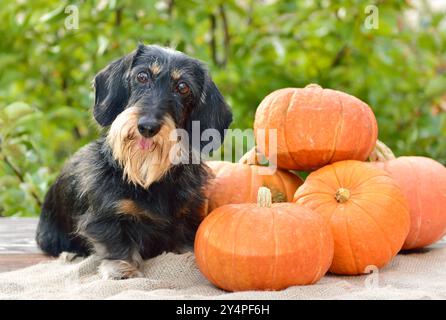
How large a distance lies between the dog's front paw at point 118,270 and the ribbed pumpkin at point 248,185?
588mm

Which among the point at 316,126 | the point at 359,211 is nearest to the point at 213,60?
the point at 316,126

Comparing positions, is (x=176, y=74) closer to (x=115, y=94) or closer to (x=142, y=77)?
(x=142, y=77)

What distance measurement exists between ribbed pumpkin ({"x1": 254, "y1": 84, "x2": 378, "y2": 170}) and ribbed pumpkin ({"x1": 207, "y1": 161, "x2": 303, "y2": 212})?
0.10m

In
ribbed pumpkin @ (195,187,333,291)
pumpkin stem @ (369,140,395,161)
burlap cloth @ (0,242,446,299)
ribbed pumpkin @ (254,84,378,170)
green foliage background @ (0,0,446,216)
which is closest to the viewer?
burlap cloth @ (0,242,446,299)

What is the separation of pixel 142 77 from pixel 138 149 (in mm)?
316

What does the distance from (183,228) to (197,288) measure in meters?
0.41

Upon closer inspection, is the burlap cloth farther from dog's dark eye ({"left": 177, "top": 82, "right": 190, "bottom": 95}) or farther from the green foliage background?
the green foliage background

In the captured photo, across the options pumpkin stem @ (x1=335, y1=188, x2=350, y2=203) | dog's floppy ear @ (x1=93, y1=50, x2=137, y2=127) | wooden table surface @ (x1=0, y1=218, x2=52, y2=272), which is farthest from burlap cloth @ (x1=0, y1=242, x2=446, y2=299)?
dog's floppy ear @ (x1=93, y1=50, x2=137, y2=127)

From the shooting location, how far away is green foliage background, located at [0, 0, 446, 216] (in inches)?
174

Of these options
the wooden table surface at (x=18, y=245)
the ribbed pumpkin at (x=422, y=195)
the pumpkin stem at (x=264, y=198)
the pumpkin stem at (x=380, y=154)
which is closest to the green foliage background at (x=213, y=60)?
the wooden table surface at (x=18, y=245)

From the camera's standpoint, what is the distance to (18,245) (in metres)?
3.63

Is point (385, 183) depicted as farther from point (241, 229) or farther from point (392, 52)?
point (392, 52)
